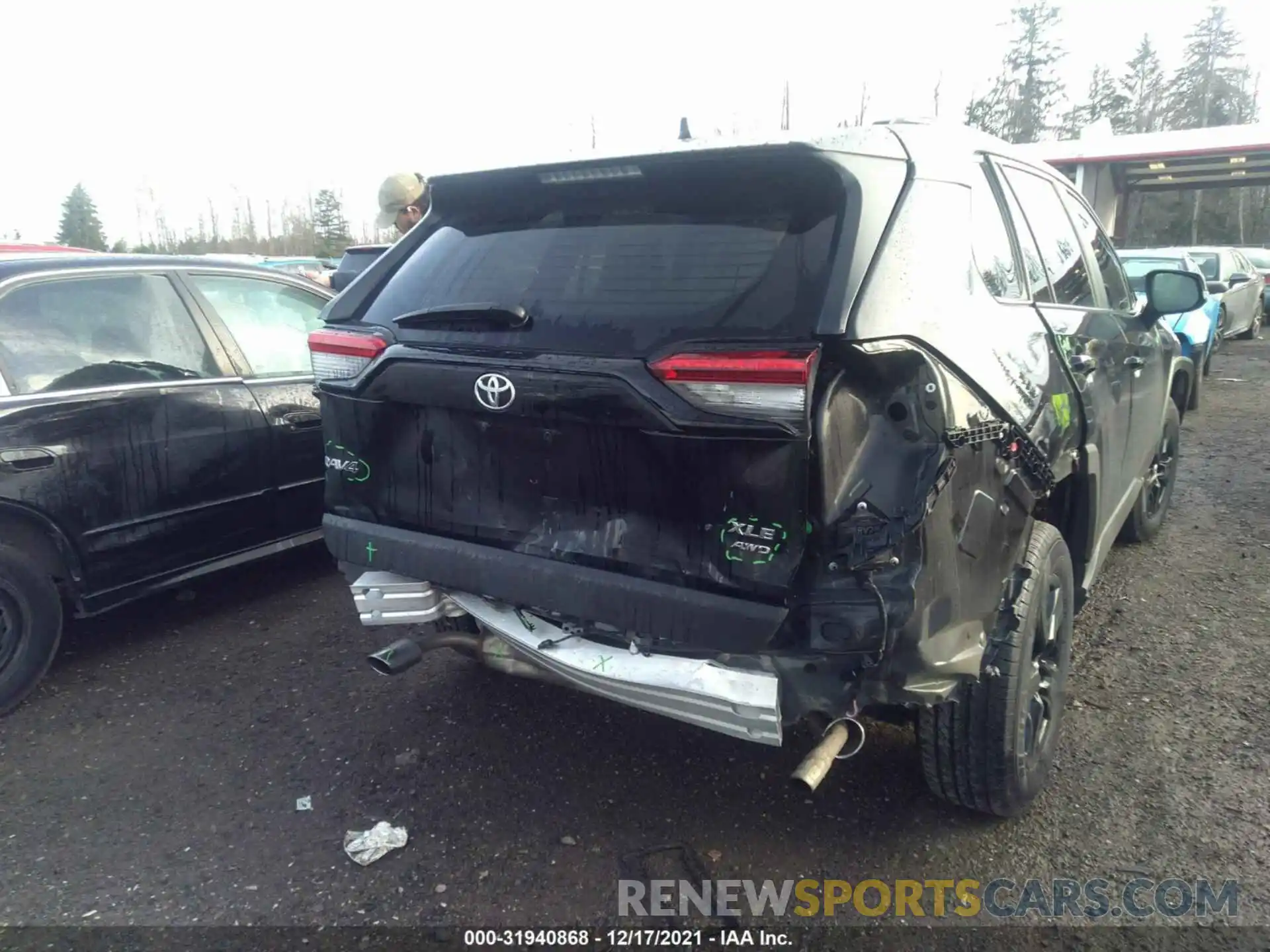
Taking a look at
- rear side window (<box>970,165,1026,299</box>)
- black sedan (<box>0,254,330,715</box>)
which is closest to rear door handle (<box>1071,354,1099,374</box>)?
rear side window (<box>970,165,1026,299</box>)

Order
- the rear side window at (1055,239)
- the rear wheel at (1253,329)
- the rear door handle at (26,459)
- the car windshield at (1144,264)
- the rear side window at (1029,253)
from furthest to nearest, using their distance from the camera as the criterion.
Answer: the rear wheel at (1253,329), the car windshield at (1144,264), the rear door handle at (26,459), the rear side window at (1055,239), the rear side window at (1029,253)

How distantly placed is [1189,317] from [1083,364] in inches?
303

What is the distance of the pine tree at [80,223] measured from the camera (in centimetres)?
3988

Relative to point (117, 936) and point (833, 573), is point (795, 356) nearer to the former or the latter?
point (833, 573)

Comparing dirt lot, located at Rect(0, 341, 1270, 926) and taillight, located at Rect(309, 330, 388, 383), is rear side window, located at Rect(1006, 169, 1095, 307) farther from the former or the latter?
taillight, located at Rect(309, 330, 388, 383)

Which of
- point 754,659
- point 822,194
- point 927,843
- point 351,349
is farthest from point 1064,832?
point 351,349

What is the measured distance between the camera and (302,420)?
4453mm

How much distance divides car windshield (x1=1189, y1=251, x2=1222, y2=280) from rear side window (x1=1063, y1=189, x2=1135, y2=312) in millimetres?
11495

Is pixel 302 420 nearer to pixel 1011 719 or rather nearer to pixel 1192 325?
pixel 1011 719

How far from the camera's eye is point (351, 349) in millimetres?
2738

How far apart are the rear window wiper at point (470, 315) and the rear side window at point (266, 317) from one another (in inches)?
81.7

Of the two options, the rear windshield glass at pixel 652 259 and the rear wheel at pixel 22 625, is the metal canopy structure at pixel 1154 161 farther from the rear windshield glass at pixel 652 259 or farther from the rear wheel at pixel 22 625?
the rear wheel at pixel 22 625

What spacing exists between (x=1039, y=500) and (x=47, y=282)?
12.7 feet

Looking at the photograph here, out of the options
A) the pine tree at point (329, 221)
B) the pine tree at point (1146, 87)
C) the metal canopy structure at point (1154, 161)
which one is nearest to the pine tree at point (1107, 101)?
the pine tree at point (1146, 87)
